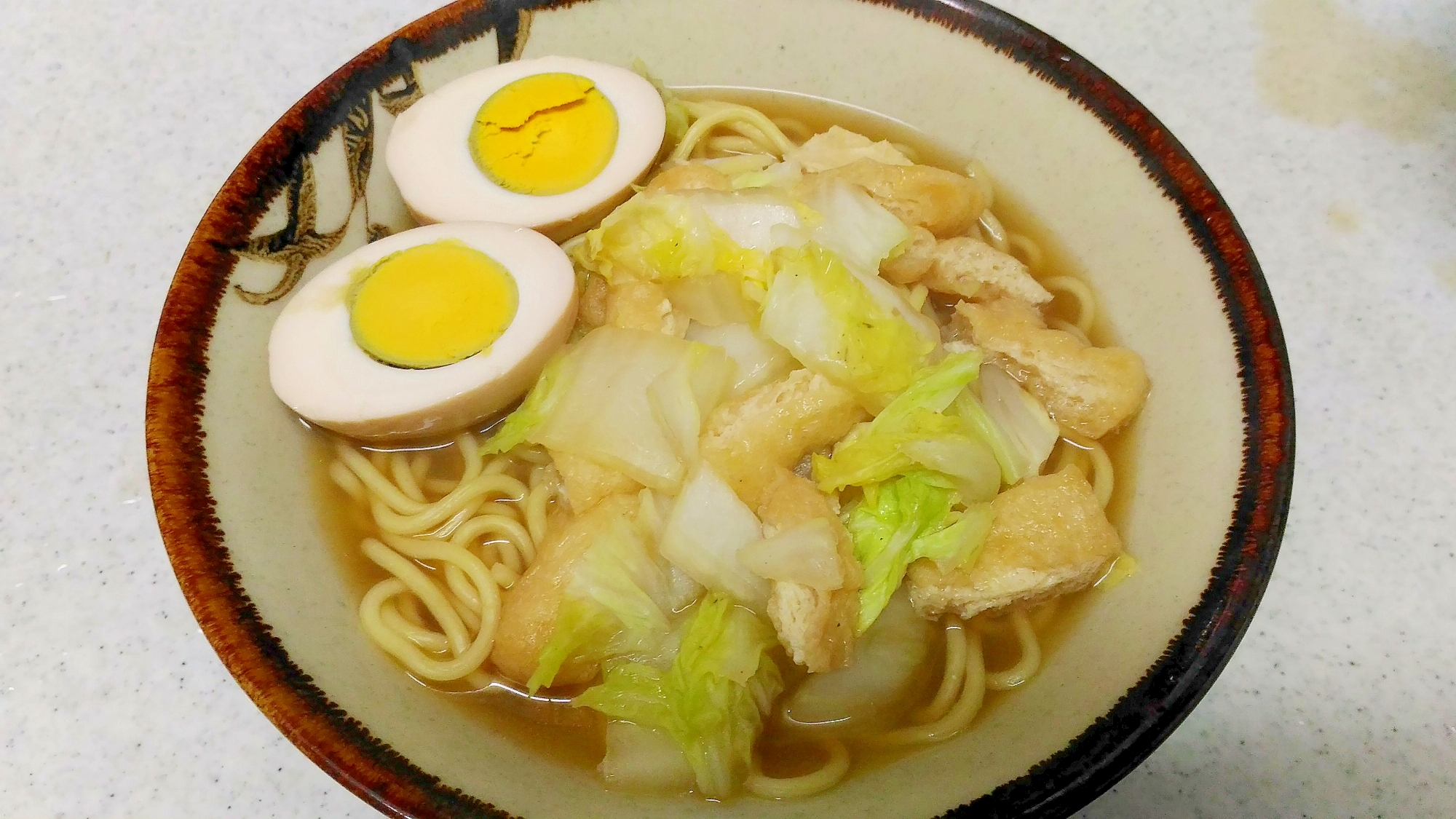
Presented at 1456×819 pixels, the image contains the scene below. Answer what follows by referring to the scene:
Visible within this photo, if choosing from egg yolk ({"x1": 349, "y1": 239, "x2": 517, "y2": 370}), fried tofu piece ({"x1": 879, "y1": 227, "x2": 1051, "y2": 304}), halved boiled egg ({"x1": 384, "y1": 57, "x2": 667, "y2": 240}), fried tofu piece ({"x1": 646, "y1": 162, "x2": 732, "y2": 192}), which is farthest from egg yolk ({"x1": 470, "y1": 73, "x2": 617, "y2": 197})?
fried tofu piece ({"x1": 879, "y1": 227, "x2": 1051, "y2": 304})

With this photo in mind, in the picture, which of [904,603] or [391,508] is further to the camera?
[391,508]

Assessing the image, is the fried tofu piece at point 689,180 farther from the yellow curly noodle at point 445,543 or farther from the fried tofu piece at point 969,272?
the yellow curly noodle at point 445,543

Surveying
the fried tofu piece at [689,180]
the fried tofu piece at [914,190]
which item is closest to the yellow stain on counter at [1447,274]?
the fried tofu piece at [914,190]

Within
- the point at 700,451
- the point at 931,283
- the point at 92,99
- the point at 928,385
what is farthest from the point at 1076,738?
the point at 92,99

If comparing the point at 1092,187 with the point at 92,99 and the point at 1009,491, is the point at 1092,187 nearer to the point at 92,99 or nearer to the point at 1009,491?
the point at 1009,491

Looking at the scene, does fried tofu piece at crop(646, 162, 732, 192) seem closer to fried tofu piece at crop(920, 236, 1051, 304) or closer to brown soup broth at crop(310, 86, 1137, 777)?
fried tofu piece at crop(920, 236, 1051, 304)

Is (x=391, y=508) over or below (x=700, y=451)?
below
